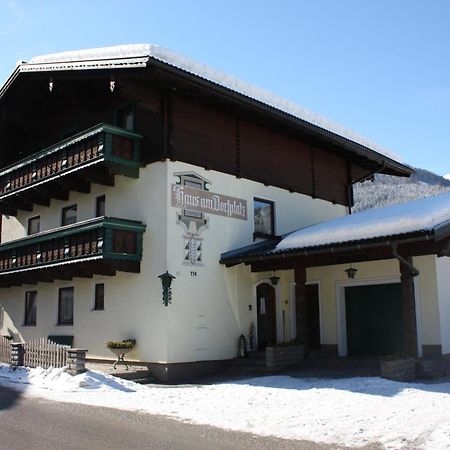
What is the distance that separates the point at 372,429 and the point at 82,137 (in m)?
12.3

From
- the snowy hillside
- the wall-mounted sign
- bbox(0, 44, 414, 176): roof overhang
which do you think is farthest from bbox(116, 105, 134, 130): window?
the snowy hillside

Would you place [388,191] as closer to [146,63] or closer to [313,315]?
[313,315]

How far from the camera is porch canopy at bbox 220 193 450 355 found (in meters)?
14.2

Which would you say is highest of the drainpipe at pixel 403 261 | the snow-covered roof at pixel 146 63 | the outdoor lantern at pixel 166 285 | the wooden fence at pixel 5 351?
the snow-covered roof at pixel 146 63

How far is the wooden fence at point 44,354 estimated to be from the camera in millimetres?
15130

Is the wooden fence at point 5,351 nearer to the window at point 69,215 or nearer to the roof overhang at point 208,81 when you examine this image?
the window at point 69,215

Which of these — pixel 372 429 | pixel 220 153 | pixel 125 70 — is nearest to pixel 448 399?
pixel 372 429

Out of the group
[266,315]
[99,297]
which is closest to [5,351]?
[99,297]

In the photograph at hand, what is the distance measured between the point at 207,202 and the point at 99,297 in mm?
4938

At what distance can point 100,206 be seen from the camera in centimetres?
1967

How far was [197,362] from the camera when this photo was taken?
16.9 m

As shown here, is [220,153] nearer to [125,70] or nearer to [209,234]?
[209,234]

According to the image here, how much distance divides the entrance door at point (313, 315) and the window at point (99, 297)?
714 centimetres

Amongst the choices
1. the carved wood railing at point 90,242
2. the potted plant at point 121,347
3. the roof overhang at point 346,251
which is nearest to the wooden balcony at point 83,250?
the carved wood railing at point 90,242
